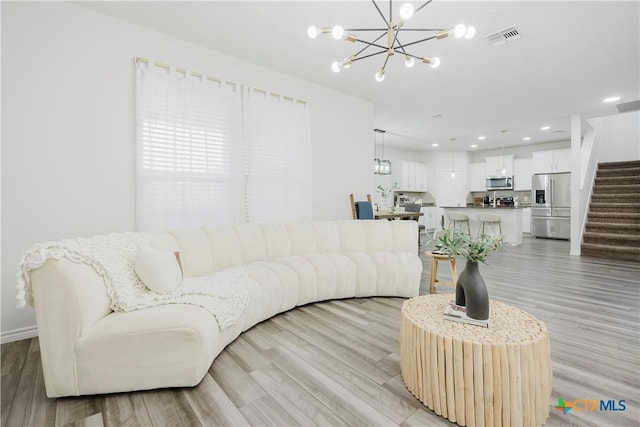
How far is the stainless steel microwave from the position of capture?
924cm

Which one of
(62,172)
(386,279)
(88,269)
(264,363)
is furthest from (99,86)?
(386,279)

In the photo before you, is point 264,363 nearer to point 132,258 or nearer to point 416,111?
point 132,258

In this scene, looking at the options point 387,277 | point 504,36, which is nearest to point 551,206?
point 504,36

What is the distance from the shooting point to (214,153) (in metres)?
3.40

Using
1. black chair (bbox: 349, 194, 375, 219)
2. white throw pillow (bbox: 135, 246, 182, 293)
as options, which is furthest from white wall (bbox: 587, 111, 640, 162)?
white throw pillow (bbox: 135, 246, 182, 293)

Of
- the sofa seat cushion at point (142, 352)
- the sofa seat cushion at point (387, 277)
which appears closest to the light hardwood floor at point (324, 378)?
the sofa seat cushion at point (142, 352)

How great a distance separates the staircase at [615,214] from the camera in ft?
17.8

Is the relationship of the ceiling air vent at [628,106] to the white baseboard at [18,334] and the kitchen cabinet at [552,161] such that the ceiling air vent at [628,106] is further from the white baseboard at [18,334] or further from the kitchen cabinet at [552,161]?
the white baseboard at [18,334]

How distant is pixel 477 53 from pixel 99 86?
4.04 metres

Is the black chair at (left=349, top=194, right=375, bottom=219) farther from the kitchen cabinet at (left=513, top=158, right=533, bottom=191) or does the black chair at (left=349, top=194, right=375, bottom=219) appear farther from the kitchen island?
the kitchen cabinet at (left=513, top=158, right=533, bottom=191)

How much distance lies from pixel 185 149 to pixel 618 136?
1035 centimetres

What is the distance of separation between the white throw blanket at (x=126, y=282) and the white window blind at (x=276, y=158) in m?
1.52

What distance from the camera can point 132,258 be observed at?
214cm

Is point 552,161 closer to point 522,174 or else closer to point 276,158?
point 522,174
